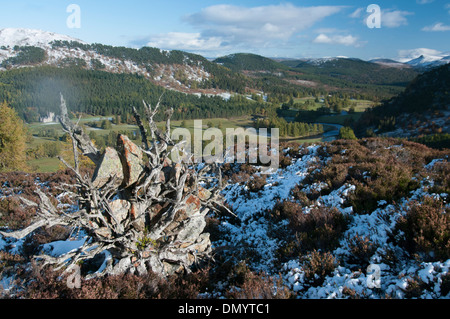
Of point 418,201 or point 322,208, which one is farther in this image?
point 322,208

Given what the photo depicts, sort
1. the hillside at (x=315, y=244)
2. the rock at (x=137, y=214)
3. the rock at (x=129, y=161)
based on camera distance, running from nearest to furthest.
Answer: the hillside at (x=315, y=244) → the rock at (x=137, y=214) → the rock at (x=129, y=161)

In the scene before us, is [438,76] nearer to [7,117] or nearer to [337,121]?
[337,121]

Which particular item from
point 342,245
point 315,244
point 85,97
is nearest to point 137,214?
point 315,244

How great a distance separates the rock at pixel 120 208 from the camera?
19.6ft

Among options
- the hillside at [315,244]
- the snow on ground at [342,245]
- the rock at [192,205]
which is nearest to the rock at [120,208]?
the hillside at [315,244]

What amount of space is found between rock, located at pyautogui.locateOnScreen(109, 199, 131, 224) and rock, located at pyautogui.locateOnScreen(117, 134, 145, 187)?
500 mm

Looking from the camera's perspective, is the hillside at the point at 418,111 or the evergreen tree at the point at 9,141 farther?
the hillside at the point at 418,111

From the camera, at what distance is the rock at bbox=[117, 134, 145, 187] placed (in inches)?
249

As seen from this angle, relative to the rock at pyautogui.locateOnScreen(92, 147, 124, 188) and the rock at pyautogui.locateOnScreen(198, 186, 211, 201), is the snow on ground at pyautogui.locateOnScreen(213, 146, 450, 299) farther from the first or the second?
the rock at pyautogui.locateOnScreen(92, 147, 124, 188)

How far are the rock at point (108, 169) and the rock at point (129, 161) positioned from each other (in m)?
0.13

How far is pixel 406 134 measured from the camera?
54969 millimetres

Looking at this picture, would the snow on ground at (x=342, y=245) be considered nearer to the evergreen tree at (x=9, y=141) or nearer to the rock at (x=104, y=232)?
the rock at (x=104, y=232)
